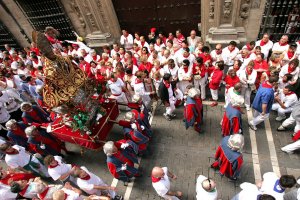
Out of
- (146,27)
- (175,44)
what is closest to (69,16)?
(146,27)

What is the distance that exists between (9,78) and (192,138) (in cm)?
720

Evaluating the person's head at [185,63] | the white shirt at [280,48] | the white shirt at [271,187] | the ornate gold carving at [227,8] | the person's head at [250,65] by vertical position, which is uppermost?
the ornate gold carving at [227,8]

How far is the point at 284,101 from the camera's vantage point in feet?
21.7

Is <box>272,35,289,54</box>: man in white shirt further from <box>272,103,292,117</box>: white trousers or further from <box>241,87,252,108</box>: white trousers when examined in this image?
<box>272,103,292,117</box>: white trousers

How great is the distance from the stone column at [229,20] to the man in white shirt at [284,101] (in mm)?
3359

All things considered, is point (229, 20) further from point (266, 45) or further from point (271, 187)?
point (271, 187)

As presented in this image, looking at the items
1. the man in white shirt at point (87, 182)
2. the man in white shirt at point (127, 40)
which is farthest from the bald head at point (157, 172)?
the man in white shirt at point (127, 40)

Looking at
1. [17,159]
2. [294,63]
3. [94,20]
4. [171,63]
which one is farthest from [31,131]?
[294,63]

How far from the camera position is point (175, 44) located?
8.95m

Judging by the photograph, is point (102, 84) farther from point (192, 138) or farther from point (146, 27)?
point (146, 27)

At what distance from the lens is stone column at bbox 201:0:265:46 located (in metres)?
8.54

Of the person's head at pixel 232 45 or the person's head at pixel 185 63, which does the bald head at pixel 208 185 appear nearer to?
the person's head at pixel 185 63

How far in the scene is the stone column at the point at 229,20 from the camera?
8.54 m

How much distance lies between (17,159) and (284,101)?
743 cm
